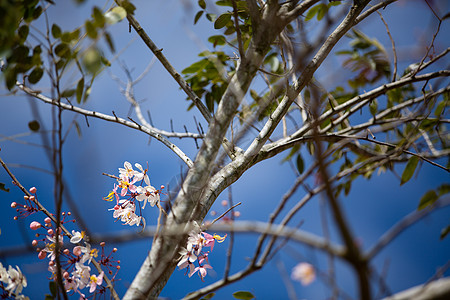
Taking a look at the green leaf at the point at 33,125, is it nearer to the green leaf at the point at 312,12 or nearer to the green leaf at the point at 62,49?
the green leaf at the point at 62,49

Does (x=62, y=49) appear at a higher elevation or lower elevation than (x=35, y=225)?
higher

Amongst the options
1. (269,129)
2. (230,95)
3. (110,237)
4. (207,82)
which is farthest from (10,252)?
(207,82)

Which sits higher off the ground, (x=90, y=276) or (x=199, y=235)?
(x=199, y=235)

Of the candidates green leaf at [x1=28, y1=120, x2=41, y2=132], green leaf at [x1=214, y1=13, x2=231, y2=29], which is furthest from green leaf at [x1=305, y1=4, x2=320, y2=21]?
green leaf at [x1=28, y1=120, x2=41, y2=132]

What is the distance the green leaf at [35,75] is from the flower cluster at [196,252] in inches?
20.9

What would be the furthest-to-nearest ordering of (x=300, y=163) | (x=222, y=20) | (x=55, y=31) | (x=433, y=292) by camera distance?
(x=300, y=163)
(x=222, y=20)
(x=55, y=31)
(x=433, y=292)

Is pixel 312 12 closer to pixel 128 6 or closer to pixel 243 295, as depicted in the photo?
pixel 128 6

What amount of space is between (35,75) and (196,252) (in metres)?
0.59

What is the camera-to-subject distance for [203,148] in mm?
635

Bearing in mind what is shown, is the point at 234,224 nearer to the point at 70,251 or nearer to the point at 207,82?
the point at 70,251

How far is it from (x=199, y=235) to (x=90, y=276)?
32cm

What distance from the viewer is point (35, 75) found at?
748mm

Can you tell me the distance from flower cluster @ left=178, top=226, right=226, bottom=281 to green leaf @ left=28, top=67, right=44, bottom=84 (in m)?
0.53

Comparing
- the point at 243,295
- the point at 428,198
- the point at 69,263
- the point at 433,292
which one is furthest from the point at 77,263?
the point at 428,198
